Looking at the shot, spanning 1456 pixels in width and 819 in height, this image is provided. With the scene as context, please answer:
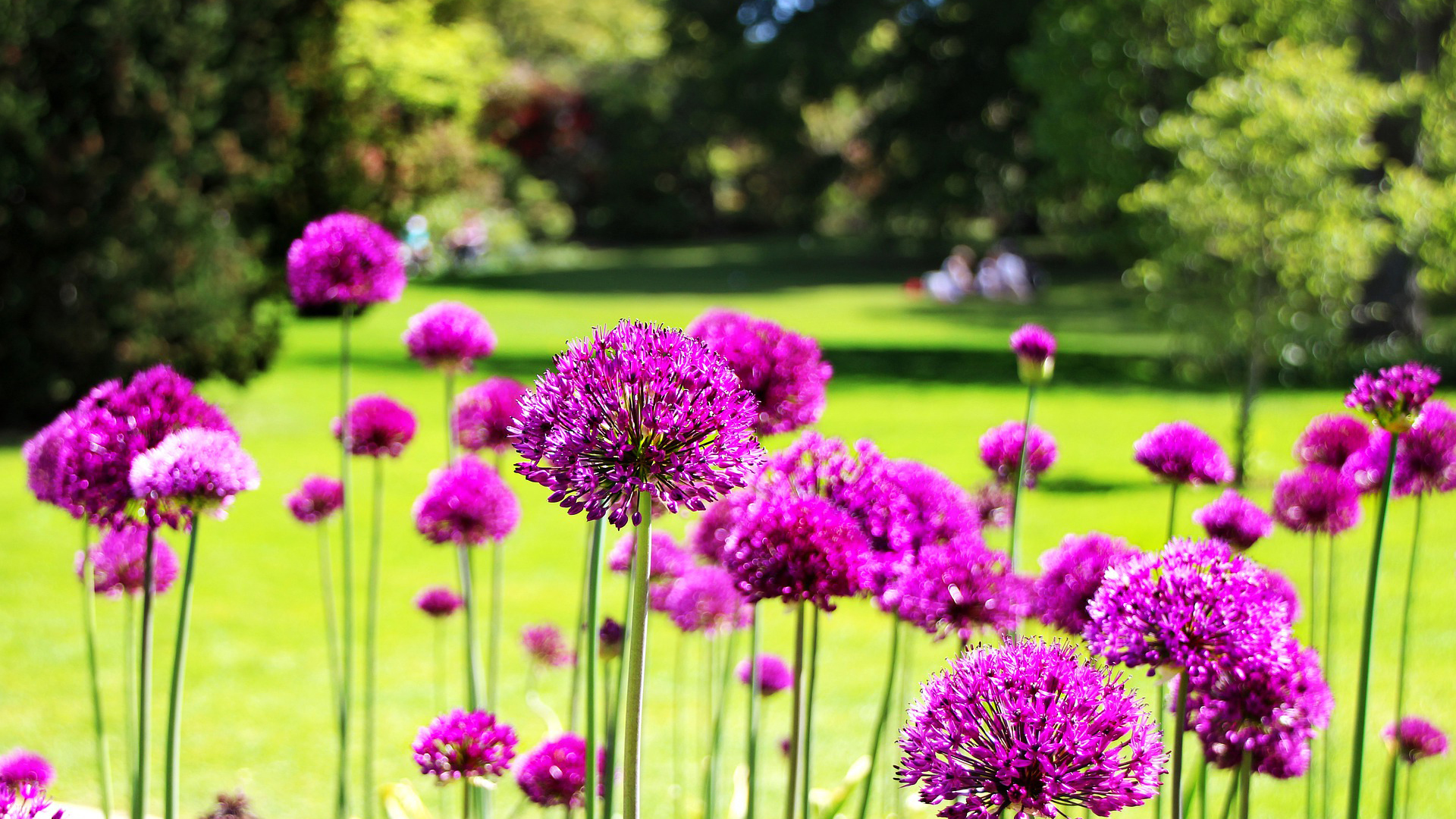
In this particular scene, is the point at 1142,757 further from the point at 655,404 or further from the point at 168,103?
the point at 168,103

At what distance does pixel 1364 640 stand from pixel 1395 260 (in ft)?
58.8

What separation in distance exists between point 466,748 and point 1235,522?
1.49 meters

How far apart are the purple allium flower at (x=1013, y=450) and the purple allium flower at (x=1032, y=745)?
1.38 meters

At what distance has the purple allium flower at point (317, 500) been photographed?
3418 millimetres

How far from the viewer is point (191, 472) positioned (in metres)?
1.87

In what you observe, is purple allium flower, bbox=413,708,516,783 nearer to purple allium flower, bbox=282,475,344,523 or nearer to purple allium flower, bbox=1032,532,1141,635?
purple allium flower, bbox=1032,532,1141,635

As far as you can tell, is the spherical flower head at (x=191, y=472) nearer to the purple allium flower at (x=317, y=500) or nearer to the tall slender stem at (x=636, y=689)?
the tall slender stem at (x=636, y=689)

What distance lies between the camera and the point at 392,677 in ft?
21.8

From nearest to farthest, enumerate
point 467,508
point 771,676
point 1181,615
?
1. point 1181,615
2. point 467,508
3. point 771,676

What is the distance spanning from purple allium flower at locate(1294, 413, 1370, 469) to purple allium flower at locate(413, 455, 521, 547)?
1945 millimetres

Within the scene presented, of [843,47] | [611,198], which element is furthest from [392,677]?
[611,198]

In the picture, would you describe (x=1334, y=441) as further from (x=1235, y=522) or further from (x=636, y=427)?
(x=636, y=427)

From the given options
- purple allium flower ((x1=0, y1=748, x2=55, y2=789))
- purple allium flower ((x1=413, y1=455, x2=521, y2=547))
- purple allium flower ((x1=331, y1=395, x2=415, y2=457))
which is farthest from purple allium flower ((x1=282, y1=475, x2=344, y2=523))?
purple allium flower ((x1=0, y1=748, x2=55, y2=789))

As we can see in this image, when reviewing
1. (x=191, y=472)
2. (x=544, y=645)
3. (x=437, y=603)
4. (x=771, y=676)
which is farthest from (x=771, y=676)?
(x=191, y=472)
